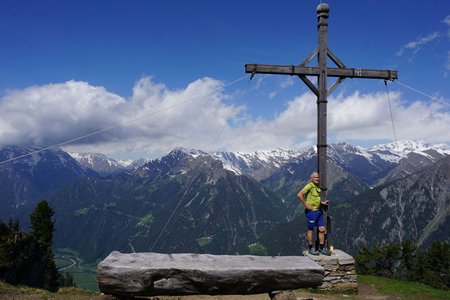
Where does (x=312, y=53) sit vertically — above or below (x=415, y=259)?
above

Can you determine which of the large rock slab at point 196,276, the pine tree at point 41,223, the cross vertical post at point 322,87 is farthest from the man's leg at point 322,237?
the pine tree at point 41,223

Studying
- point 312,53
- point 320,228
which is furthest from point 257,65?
point 320,228

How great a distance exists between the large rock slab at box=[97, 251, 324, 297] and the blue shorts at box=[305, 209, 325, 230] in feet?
18.2

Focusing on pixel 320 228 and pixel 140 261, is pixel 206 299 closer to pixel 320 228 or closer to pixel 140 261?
pixel 140 261

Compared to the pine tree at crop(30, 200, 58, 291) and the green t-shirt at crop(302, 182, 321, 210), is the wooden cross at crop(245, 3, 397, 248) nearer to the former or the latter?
the green t-shirt at crop(302, 182, 321, 210)

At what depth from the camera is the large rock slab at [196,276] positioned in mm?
10273

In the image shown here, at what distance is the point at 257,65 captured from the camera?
→ 683 inches

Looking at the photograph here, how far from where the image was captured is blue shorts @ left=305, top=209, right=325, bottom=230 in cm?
1683

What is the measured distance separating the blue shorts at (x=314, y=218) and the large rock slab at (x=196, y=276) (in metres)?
5.55

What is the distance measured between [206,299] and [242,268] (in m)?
4.07

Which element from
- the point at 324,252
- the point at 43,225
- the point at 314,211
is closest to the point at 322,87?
the point at 314,211

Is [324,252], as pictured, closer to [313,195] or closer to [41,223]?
[313,195]

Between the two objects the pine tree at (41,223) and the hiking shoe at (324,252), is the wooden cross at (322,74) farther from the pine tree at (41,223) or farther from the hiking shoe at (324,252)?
the pine tree at (41,223)

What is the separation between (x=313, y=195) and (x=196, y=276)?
8115 mm
